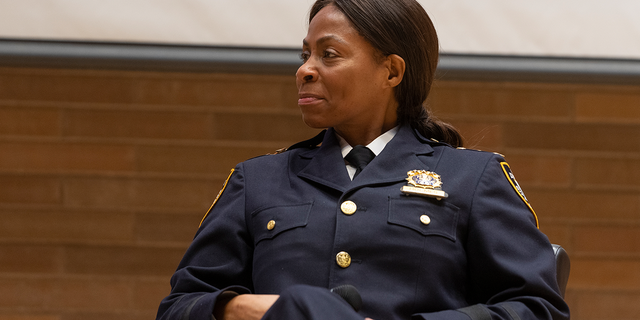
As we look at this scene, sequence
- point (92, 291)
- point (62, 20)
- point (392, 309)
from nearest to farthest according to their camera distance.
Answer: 1. point (392, 309)
2. point (62, 20)
3. point (92, 291)

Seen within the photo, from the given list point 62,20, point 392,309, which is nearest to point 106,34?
point 62,20

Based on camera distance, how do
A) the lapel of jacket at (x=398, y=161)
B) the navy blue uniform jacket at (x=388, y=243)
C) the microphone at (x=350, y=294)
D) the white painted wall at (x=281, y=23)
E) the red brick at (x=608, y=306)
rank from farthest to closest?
the red brick at (x=608, y=306) < the white painted wall at (x=281, y=23) < the lapel of jacket at (x=398, y=161) < the navy blue uniform jacket at (x=388, y=243) < the microphone at (x=350, y=294)

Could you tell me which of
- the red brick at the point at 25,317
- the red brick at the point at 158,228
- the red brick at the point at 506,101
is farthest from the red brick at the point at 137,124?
the red brick at the point at 506,101

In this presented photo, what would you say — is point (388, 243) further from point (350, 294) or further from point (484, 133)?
point (484, 133)

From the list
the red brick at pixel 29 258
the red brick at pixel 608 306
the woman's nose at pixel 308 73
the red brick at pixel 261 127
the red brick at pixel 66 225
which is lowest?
the red brick at pixel 29 258

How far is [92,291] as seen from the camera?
Result: 2711mm

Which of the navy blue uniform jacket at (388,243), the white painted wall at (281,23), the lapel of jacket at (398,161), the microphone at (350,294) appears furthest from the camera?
the white painted wall at (281,23)

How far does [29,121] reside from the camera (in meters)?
2.74

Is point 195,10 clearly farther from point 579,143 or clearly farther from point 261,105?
point 579,143

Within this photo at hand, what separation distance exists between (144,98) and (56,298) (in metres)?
0.91

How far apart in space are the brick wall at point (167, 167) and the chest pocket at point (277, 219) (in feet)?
4.58

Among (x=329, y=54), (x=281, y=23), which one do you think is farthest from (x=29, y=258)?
(x=329, y=54)

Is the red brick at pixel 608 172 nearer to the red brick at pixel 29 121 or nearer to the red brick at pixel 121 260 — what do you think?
the red brick at pixel 121 260

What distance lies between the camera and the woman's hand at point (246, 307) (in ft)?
3.79
